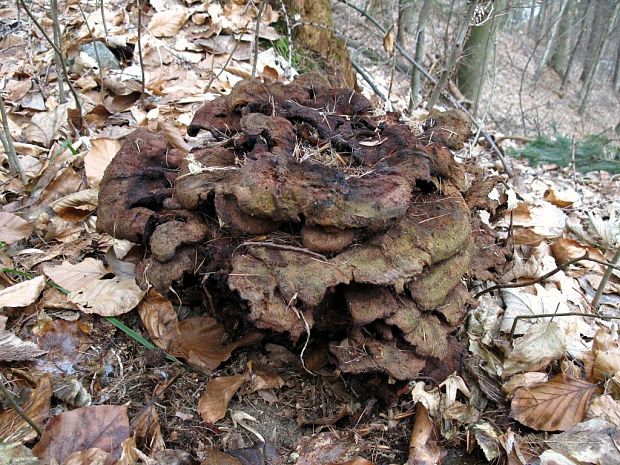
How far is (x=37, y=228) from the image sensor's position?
9.98 ft

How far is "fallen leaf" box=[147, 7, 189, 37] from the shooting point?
521cm

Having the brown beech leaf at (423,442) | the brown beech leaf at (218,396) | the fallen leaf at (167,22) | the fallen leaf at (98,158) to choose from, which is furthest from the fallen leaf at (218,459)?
the fallen leaf at (167,22)

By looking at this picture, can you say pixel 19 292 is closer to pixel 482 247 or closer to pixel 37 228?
pixel 37 228

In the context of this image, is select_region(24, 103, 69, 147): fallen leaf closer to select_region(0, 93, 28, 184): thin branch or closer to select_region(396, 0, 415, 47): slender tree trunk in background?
select_region(0, 93, 28, 184): thin branch

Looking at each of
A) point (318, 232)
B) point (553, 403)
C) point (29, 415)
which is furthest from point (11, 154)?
point (553, 403)

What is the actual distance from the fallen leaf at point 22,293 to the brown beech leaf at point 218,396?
106cm

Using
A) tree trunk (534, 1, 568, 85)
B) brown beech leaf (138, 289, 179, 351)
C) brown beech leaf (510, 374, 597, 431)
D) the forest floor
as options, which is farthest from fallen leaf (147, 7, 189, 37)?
tree trunk (534, 1, 568, 85)

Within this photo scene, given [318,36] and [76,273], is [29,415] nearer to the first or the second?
[76,273]

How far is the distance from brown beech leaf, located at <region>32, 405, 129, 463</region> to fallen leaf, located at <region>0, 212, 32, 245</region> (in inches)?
50.1

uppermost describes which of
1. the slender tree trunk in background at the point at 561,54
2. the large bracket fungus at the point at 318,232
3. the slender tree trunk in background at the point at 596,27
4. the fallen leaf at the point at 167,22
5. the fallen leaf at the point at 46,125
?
the fallen leaf at the point at 167,22

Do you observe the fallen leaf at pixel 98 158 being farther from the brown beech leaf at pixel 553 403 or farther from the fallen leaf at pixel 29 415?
the brown beech leaf at pixel 553 403

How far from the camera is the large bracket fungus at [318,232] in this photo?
79.1 inches

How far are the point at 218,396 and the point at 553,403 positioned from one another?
165cm

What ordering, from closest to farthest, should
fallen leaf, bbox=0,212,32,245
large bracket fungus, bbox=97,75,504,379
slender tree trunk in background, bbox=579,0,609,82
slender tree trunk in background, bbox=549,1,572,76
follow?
large bracket fungus, bbox=97,75,504,379, fallen leaf, bbox=0,212,32,245, slender tree trunk in background, bbox=579,0,609,82, slender tree trunk in background, bbox=549,1,572,76
